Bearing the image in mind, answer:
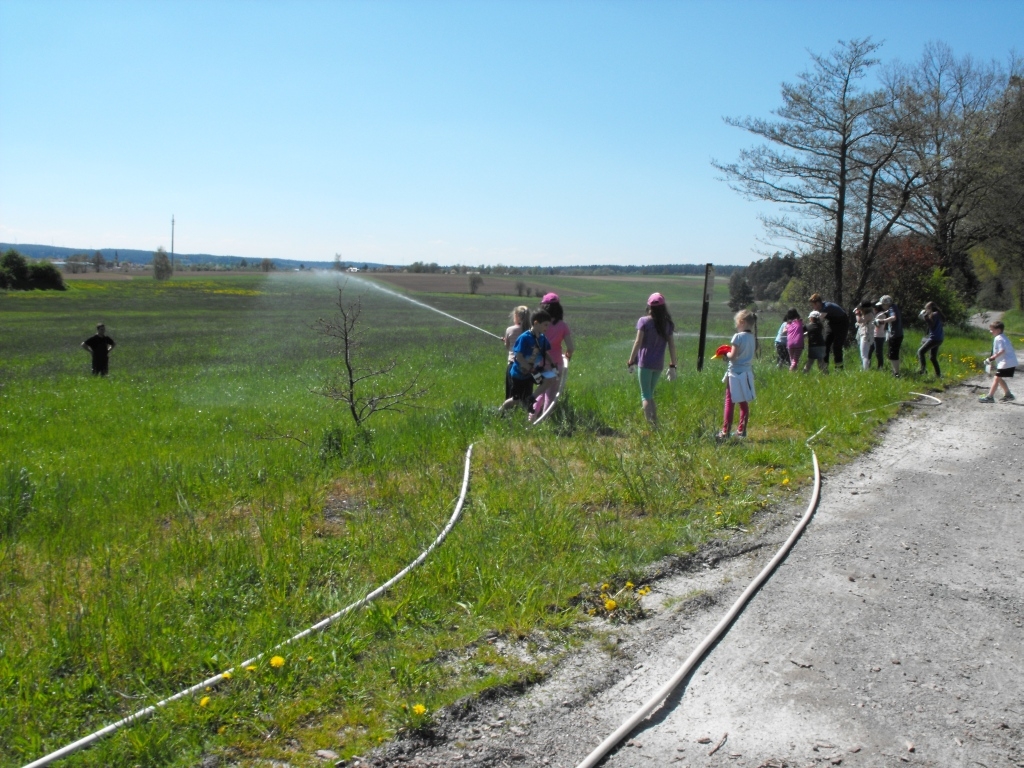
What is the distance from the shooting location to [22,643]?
4.18 meters

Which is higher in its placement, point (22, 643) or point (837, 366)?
point (837, 366)

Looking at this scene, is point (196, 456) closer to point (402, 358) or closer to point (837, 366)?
point (837, 366)

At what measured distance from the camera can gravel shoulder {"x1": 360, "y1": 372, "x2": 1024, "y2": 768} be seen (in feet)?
10.9

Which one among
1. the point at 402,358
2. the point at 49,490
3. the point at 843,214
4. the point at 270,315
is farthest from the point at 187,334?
the point at 49,490

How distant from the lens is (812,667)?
395cm

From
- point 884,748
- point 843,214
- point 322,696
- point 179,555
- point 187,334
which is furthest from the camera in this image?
point 187,334

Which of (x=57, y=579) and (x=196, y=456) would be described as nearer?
(x=57, y=579)

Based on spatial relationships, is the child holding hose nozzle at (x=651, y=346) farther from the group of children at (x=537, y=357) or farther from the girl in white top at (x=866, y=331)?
the girl in white top at (x=866, y=331)

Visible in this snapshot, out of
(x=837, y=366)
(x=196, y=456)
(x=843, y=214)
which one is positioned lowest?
(x=196, y=456)

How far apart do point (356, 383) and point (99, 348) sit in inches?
275

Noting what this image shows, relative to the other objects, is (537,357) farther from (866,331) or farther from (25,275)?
(25,275)

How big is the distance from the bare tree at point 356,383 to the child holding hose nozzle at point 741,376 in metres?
3.90

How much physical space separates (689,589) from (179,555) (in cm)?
328

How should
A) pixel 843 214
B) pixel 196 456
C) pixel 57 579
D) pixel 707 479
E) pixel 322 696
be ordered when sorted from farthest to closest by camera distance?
1. pixel 843 214
2. pixel 196 456
3. pixel 707 479
4. pixel 57 579
5. pixel 322 696
